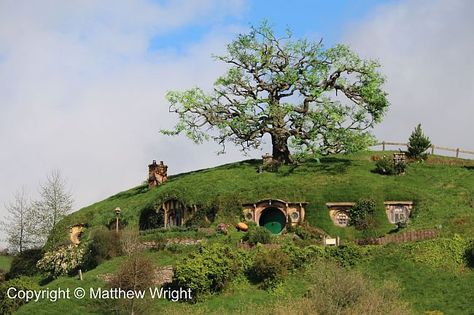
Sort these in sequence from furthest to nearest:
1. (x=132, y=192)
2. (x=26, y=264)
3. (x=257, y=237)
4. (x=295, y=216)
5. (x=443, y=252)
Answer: (x=132, y=192), (x=26, y=264), (x=295, y=216), (x=257, y=237), (x=443, y=252)

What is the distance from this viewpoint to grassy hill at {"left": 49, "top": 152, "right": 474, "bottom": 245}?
59.4 meters

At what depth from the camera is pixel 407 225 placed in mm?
57062

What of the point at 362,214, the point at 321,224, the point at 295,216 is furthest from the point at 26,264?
the point at 362,214

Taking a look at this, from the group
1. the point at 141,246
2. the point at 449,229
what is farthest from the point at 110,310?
the point at 449,229

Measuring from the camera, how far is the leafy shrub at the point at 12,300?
4934 centimetres

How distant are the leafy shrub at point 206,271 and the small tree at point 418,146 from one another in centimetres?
2887

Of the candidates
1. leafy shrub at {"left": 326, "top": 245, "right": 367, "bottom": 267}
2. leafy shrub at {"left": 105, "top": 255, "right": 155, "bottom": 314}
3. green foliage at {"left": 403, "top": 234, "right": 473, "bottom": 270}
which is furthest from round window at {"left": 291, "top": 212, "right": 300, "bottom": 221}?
leafy shrub at {"left": 105, "top": 255, "right": 155, "bottom": 314}

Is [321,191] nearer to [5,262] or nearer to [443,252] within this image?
[443,252]

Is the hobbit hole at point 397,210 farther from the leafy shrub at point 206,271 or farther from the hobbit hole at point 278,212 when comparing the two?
the leafy shrub at point 206,271

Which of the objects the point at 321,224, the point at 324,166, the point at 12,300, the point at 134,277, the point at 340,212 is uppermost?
the point at 324,166

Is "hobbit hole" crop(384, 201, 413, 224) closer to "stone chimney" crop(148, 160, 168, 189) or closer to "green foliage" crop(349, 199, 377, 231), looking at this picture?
"green foliage" crop(349, 199, 377, 231)

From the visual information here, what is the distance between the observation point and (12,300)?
4978 centimetres

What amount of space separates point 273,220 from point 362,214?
6984 millimetres

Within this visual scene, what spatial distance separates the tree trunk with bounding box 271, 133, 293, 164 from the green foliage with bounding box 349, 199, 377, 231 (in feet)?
40.5
